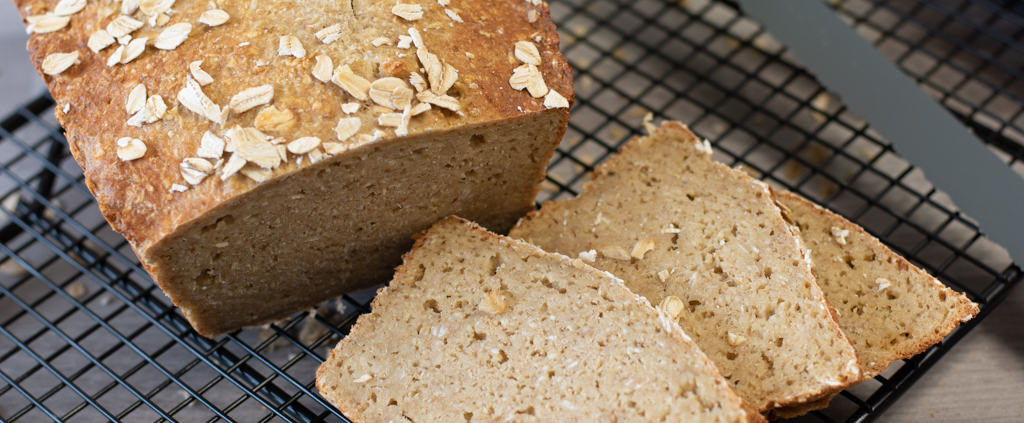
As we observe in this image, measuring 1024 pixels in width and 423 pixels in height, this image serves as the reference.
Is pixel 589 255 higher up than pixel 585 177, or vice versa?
pixel 589 255

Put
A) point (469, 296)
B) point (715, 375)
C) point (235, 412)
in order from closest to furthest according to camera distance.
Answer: point (715, 375) → point (469, 296) → point (235, 412)

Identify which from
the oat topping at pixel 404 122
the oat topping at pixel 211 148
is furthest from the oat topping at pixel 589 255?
the oat topping at pixel 211 148

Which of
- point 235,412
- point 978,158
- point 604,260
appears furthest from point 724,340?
point 235,412

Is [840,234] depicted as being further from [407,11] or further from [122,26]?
[122,26]

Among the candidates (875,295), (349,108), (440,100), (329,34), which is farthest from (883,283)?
(329,34)

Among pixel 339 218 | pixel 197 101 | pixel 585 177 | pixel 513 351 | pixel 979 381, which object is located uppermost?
pixel 197 101

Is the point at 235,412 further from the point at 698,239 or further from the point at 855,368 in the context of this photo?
the point at 855,368

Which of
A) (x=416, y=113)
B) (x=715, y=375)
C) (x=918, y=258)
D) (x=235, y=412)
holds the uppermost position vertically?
(x=416, y=113)

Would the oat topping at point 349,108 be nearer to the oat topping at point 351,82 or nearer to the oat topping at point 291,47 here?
the oat topping at point 351,82
